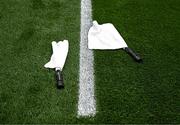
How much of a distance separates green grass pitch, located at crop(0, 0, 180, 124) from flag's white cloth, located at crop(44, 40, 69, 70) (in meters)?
0.08

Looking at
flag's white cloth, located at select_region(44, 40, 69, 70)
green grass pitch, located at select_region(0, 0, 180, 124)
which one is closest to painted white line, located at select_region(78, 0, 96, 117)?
green grass pitch, located at select_region(0, 0, 180, 124)

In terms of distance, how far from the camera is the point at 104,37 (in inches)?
208

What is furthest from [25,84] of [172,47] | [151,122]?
[172,47]

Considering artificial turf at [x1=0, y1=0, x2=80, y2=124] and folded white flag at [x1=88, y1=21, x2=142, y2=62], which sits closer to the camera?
artificial turf at [x1=0, y1=0, x2=80, y2=124]

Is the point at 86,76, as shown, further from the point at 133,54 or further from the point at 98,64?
the point at 133,54

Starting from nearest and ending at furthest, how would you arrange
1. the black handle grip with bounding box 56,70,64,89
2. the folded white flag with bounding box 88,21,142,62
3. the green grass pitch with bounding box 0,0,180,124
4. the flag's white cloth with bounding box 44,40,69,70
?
the green grass pitch with bounding box 0,0,180,124
the black handle grip with bounding box 56,70,64,89
the flag's white cloth with bounding box 44,40,69,70
the folded white flag with bounding box 88,21,142,62

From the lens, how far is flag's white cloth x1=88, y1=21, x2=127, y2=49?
510cm

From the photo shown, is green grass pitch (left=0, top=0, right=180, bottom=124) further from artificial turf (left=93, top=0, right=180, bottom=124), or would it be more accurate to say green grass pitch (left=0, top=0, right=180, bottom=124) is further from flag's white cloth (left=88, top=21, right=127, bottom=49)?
flag's white cloth (left=88, top=21, right=127, bottom=49)

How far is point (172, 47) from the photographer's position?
201 inches

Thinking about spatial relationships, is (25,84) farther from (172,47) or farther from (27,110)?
(172,47)

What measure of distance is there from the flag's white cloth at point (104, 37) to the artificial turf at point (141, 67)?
12 cm

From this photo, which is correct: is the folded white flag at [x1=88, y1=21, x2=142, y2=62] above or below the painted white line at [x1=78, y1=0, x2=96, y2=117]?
above

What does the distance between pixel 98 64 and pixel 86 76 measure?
0.26 m

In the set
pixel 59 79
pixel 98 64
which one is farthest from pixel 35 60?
pixel 98 64
